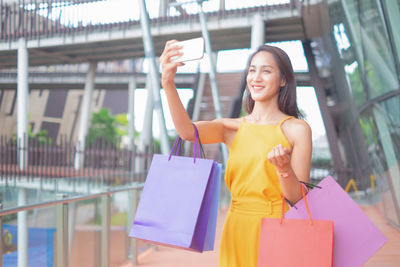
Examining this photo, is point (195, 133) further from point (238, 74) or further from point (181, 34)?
point (238, 74)

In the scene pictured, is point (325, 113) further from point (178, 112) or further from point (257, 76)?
point (178, 112)

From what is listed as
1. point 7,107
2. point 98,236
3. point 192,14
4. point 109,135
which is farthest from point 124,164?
point 109,135

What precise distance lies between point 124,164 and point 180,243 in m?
14.5

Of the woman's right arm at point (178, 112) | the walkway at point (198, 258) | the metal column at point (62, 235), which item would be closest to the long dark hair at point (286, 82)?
the woman's right arm at point (178, 112)

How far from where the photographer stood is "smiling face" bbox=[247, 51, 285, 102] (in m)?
1.73

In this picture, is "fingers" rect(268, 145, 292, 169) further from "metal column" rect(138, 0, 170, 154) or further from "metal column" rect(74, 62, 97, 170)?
"metal column" rect(74, 62, 97, 170)

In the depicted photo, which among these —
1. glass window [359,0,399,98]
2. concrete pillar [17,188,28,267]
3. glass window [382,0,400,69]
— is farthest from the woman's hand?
glass window [359,0,399,98]

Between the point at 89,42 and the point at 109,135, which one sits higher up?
the point at 89,42

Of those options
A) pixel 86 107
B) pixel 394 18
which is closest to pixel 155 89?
pixel 394 18

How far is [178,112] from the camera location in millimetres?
1674

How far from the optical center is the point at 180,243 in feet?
5.01

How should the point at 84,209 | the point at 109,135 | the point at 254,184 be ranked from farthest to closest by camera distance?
the point at 109,135 → the point at 84,209 → the point at 254,184

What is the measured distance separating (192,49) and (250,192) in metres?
0.58

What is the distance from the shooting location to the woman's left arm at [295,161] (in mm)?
1446
